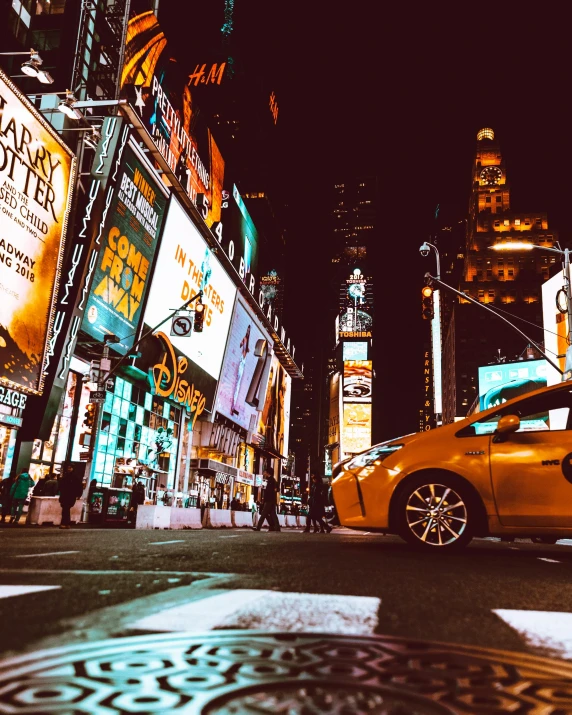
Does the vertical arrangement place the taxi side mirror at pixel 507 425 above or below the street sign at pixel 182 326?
below

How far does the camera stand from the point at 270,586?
3.70m

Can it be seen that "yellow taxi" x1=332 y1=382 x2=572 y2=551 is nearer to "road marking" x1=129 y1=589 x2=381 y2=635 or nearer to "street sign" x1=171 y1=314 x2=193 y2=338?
"road marking" x1=129 y1=589 x2=381 y2=635

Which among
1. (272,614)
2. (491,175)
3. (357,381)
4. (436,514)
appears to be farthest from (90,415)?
(491,175)

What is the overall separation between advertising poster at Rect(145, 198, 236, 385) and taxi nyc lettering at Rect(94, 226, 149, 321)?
1442 millimetres

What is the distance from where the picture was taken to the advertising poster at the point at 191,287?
104 feet

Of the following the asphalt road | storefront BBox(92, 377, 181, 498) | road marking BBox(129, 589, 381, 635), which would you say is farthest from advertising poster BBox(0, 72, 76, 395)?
road marking BBox(129, 589, 381, 635)

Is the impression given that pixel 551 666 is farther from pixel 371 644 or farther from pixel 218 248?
pixel 218 248

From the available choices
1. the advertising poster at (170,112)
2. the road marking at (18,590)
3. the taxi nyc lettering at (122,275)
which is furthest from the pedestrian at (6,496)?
the advertising poster at (170,112)

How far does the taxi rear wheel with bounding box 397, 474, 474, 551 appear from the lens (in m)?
6.68

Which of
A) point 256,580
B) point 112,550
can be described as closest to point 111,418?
point 112,550

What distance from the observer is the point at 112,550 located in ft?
20.6

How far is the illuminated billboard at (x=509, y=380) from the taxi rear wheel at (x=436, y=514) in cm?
5653

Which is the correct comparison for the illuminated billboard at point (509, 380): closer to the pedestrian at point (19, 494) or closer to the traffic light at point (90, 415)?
the traffic light at point (90, 415)

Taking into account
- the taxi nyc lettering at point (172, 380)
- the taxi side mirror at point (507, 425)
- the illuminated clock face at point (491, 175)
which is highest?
the illuminated clock face at point (491, 175)
